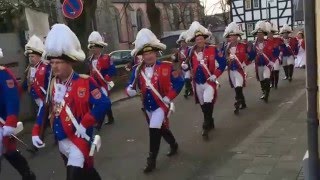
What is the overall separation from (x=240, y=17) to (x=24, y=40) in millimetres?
35296

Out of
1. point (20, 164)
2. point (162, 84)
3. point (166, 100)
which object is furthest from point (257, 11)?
point (20, 164)

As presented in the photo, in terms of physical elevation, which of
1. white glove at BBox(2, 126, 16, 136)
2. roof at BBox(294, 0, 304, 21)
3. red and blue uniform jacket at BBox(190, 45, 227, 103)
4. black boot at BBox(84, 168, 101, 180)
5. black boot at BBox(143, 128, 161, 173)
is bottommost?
black boot at BBox(143, 128, 161, 173)

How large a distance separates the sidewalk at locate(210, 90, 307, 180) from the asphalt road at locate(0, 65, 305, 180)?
211mm

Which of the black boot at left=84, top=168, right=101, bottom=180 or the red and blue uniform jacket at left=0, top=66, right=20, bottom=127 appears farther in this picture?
the red and blue uniform jacket at left=0, top=66, right=20, bottom=127

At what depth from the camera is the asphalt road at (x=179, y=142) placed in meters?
6.75

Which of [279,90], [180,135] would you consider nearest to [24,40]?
[180,135]

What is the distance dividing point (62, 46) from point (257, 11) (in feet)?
134

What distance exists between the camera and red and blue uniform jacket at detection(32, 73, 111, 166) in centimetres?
473

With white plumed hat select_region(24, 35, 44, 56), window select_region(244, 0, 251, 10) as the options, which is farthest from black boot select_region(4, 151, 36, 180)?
window select_region(244, 0, 251, 10)

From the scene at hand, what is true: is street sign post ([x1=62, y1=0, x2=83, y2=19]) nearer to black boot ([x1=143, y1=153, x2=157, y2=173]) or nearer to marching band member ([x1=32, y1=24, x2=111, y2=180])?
black boot ([x1=143, y1=153, x2=157, y2=173])

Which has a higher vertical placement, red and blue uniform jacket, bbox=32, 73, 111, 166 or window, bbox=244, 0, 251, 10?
window, bbox=244, 0, 251, 10

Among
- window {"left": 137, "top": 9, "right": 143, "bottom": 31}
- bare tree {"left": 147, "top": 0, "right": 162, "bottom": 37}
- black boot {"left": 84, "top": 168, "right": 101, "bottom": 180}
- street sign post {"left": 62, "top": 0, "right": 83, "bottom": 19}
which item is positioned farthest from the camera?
window {"left": 137, "top": 9, "right": 143, "bottom": 31}

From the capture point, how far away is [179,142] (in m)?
8.27

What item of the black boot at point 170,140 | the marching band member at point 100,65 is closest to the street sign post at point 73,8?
the marching band member at point 100,65
